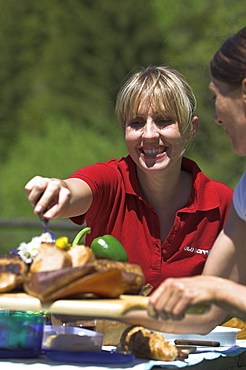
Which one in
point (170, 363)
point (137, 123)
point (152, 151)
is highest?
point (137, 123)

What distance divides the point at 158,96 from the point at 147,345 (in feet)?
4.08

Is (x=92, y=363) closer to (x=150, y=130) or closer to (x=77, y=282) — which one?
(x=77, y=282)

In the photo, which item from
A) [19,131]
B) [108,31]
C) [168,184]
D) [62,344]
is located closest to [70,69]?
[108,31]

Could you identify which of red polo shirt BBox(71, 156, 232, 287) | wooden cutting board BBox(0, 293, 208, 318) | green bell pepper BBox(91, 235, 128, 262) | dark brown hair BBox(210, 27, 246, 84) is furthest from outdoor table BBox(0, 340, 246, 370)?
dark brown hair BBox(210, 27, 246, 84)

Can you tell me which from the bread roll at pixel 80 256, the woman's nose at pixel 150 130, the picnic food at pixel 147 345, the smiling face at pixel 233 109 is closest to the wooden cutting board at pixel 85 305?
the bread roll at pixel 80 256

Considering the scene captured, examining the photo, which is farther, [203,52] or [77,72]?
[77,72]

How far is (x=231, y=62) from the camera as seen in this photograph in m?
2.05

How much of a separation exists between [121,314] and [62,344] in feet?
1.32

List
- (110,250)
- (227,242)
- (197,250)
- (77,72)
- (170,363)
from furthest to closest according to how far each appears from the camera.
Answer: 1. (77,72)
2. (197,250)
3. (227,242)
4. (110,250)
5. (170,363)

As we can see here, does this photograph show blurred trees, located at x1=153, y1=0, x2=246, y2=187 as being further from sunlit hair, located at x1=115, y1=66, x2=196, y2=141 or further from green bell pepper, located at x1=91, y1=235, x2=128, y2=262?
green bell pepper, located at x1=91, y1=235, x2=128, y2=262

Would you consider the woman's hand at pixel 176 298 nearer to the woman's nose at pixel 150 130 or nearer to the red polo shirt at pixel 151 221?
the red polo shirt at pixel 151 221

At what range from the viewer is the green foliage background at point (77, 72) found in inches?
526

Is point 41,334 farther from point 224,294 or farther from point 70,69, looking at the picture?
point 70,69

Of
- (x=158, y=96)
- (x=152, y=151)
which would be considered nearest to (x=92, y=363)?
(x=152, y=151)
